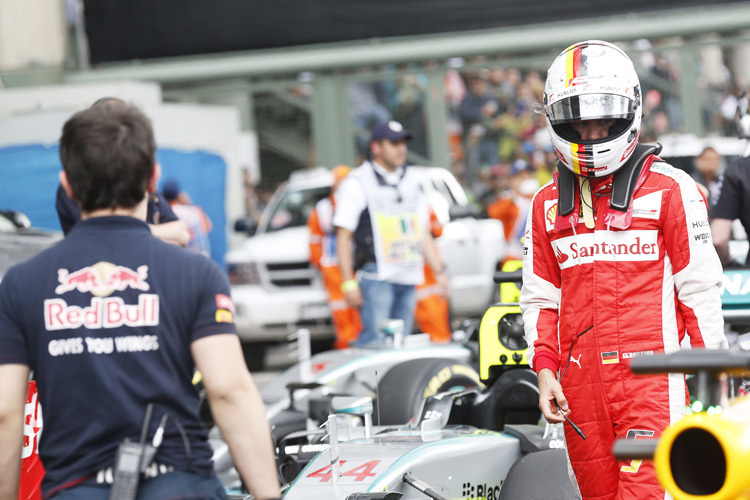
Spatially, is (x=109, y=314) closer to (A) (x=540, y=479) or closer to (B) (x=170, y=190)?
(A) (x=540, y=479)

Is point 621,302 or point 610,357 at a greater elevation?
point 621,302

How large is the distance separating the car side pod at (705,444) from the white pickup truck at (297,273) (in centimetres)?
855

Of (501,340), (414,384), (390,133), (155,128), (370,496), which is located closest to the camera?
(370,496)

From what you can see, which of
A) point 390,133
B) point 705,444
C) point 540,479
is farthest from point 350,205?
Answer: point 705,444

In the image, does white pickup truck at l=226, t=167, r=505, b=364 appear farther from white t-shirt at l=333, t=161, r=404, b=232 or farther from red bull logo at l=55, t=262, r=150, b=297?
red bull logo at l=55, t=262, r=150, b=297

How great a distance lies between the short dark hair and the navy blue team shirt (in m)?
0.06

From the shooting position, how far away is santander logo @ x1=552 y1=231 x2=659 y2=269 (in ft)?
11.8

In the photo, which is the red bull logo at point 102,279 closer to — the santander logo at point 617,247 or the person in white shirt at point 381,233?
the santander logo at point 617,247

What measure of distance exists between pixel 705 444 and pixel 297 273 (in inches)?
371

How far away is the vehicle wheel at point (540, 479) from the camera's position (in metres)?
4.10

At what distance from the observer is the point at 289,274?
11719mm

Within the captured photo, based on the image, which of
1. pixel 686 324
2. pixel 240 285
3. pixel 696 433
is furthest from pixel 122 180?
pixel 240 285

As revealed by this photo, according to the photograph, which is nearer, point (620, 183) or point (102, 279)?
point (102, 279)

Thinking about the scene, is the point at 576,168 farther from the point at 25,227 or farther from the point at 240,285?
the point at 240,285
